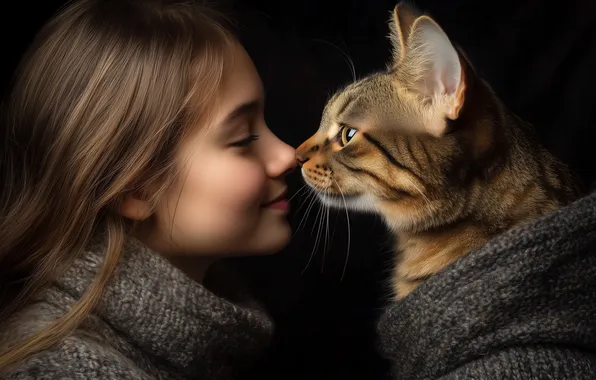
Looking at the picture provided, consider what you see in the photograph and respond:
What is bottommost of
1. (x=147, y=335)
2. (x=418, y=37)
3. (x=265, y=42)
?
(x=147, y=335)

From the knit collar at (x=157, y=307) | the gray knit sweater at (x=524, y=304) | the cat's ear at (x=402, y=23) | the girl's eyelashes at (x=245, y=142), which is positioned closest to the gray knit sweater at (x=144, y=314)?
the knit collar at (x=157, y=307)

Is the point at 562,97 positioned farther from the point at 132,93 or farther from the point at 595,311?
the point at 132,93

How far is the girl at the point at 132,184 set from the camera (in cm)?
93

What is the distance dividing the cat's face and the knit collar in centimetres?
23

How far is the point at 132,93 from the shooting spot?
38.4 inches

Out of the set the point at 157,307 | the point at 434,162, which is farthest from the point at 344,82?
the point at 157,307

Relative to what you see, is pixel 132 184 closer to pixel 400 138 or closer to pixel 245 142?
pixel 245 142

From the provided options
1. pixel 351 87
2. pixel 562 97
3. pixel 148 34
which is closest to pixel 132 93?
pixel 148 34

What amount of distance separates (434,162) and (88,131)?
48cm

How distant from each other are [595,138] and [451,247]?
534mm

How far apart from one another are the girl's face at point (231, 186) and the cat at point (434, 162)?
93 millimetres

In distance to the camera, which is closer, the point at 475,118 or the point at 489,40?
the point at 475,118

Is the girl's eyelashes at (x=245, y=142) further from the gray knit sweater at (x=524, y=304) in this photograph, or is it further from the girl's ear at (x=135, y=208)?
the gray knit sweater at (x=524, y=304)

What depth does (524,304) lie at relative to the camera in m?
0.80
